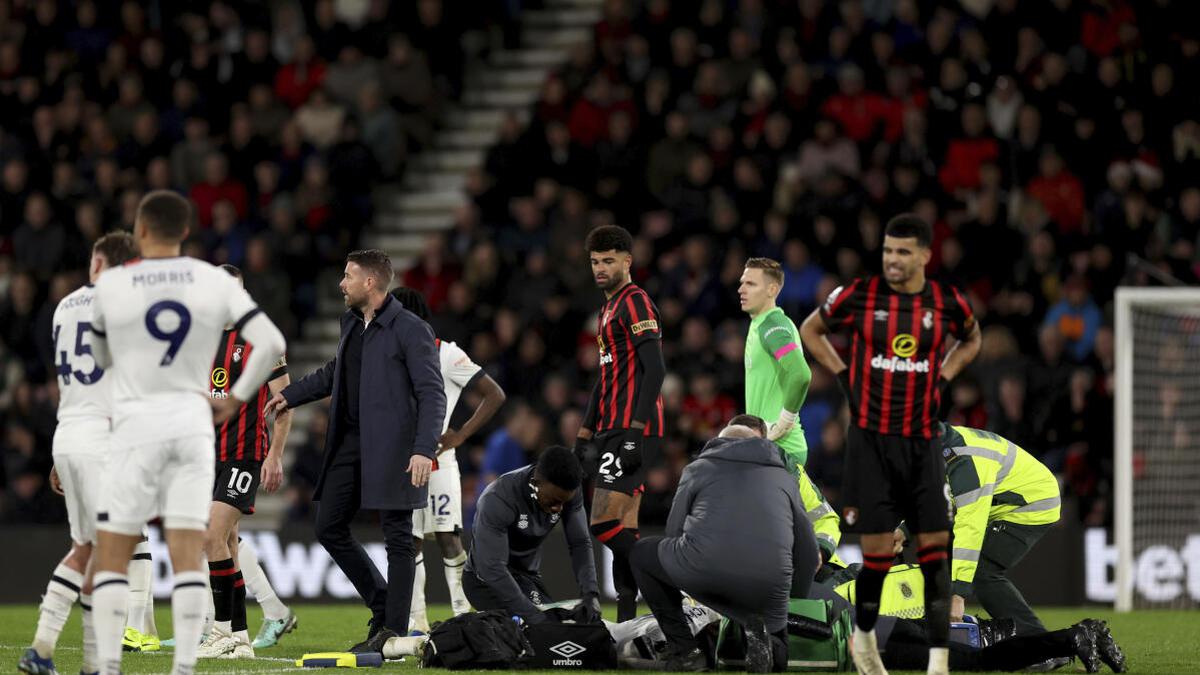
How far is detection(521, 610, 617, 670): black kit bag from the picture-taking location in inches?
368

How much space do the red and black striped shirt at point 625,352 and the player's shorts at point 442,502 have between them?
1835mm

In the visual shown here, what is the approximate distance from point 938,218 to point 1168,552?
12.2 feet

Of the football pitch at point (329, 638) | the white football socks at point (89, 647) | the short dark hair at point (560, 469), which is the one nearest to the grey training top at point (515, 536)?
the short dark hair at point (560, 469)

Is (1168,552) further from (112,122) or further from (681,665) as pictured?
(112,122)

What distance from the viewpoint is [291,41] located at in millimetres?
21453

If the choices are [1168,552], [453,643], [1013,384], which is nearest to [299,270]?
[1013,384]

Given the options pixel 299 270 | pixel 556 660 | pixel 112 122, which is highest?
pixel 112 122

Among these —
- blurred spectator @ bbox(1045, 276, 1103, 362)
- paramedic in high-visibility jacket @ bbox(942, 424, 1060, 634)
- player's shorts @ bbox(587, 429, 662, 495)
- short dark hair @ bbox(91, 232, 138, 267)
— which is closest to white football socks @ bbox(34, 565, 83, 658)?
short dark hair @ bbox(91, 232, 138, 267)

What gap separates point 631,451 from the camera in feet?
33.9

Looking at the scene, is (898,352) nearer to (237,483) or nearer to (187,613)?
(187,613)

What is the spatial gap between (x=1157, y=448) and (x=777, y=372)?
20.2ft

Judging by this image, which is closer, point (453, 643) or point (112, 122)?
point (453, 643)

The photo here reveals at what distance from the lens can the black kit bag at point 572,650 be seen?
9.34 metres

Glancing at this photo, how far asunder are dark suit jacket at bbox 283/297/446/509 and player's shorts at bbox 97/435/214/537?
2254mm
